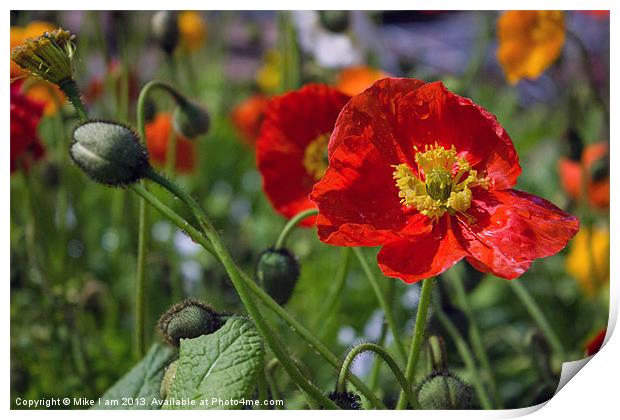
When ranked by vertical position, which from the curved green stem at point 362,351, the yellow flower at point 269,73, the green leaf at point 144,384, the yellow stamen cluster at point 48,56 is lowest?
the green leaf at point 144,384

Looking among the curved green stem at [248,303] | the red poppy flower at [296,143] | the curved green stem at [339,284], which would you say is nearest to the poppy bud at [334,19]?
the red poppy flower at [296,143]

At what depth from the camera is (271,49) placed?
6.97 ft

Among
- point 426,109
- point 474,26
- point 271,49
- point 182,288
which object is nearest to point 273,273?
point 426,109

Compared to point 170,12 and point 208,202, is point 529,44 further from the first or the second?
point 208,202

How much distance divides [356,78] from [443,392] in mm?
798

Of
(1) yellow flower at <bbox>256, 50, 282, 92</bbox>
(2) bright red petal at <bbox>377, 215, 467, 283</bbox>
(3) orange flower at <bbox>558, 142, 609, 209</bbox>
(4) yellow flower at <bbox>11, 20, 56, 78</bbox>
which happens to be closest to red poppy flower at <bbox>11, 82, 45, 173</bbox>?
(4) yellow flower at <bbox>11, 20, 56, 78</bbox>

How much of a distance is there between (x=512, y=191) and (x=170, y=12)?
616 mm

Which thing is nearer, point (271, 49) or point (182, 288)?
point (182, 288)

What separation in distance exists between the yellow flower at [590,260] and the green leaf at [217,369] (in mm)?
741

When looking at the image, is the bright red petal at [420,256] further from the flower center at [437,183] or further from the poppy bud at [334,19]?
the poppy bud at [334,19]

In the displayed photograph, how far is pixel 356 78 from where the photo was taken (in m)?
1.58

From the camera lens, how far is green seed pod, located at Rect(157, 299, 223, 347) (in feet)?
2.63

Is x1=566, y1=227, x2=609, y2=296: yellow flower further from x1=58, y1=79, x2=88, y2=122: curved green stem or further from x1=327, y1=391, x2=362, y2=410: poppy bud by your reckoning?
x1=58, y1=79, x2=88, y2=122: curved green stem

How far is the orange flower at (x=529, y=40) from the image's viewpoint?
122 cm
